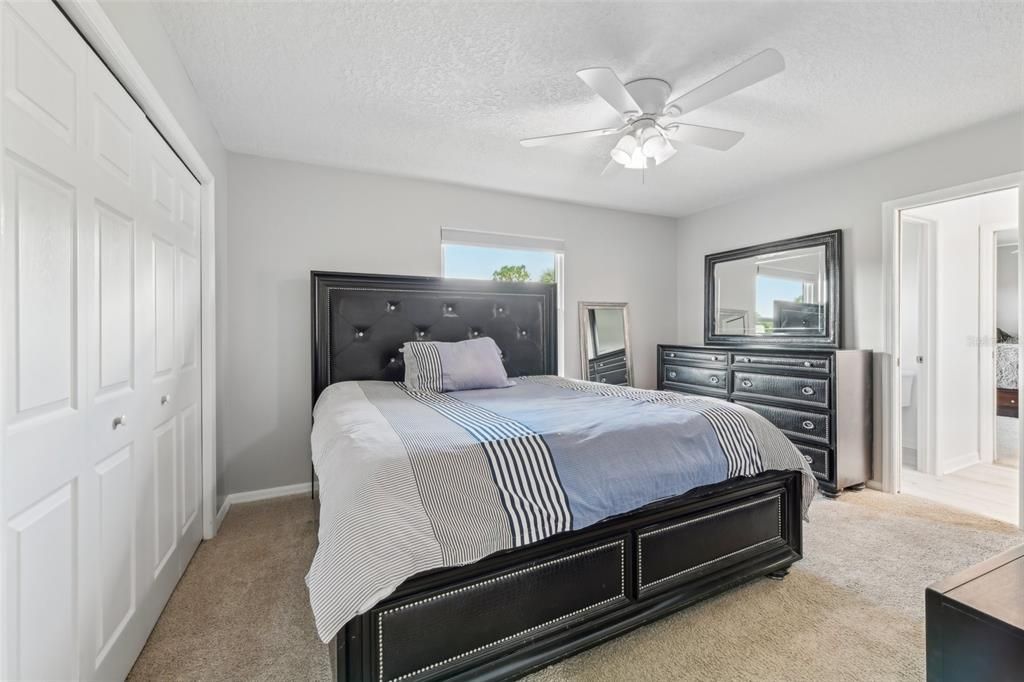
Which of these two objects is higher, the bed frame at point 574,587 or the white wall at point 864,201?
the white wall at point 864,201

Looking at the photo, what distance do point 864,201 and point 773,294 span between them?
36.5 inches

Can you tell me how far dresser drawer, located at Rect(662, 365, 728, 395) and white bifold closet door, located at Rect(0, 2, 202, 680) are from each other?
382 centimetres

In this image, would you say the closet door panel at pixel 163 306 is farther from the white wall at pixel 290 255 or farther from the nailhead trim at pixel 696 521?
the nailhead trim at pixel 696 521

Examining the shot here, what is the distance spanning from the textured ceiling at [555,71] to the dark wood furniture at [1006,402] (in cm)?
310

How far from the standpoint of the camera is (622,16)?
174 centimetres

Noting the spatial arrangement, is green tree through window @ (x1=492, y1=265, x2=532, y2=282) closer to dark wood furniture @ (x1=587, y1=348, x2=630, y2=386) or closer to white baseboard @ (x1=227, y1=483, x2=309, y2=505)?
dark wood furniture @ (x1=587, y1=348, x2=630, y2=386)

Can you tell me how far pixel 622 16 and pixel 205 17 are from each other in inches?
65.7

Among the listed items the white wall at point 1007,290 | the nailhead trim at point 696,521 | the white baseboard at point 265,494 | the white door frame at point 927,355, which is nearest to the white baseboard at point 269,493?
the white baseboard at point 265,494

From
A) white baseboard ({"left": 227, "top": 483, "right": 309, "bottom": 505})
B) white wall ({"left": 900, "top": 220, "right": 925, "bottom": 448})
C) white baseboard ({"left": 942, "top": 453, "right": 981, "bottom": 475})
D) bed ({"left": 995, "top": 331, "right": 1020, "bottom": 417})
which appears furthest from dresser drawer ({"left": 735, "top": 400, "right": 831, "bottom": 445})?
white baseboard ({"left": 227, "top": 483, "right": 309, "bottom": 505})

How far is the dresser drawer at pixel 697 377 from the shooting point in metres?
3.85

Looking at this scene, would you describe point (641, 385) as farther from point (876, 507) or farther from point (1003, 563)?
point (1003, 563)

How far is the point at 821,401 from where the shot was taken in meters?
3.13

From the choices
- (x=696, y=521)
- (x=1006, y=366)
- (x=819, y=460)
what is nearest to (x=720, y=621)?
(x=696, y=521)

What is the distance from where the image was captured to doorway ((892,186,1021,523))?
3.66m
